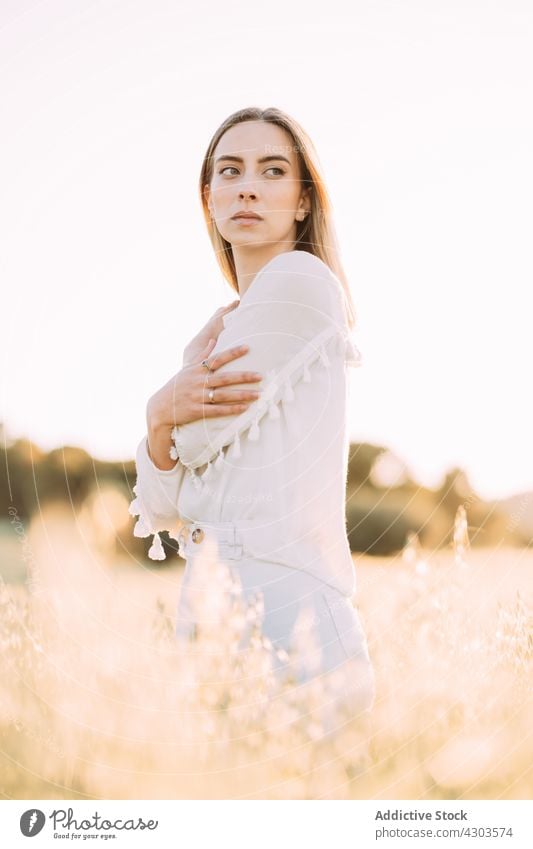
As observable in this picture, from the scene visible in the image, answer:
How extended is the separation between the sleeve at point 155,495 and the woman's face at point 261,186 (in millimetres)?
825

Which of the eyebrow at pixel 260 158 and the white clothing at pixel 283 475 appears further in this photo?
the eyebrow at pixel 260 158

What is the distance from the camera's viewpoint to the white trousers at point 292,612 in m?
3.11

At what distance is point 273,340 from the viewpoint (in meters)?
3.27

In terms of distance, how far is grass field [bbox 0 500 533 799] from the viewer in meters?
3.06

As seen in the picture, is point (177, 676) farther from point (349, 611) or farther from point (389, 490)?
point (389, 490)

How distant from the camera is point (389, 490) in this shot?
8281 millimetres

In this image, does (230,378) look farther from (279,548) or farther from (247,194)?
(247,194)

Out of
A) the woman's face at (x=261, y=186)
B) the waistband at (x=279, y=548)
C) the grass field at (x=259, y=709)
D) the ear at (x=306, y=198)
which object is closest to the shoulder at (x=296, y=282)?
the woman's face at (x=261, y=186)

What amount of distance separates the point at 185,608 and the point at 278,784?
0.63 meters

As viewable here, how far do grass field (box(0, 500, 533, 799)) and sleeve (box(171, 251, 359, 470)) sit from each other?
1.82 ft

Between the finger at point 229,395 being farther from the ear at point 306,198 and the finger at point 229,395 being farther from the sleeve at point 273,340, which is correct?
the ear at point 306,198

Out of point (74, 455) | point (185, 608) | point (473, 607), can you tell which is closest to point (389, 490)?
point (74, 455)

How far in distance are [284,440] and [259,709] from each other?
0.86 m

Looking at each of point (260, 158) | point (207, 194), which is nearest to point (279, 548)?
point (260, 158)
